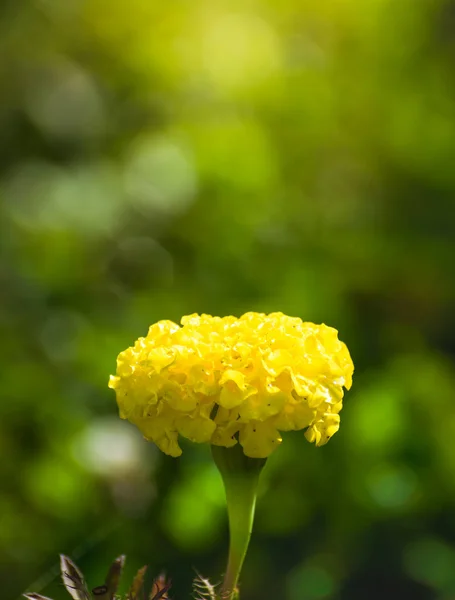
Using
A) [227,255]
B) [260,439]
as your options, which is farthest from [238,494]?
[227,255]

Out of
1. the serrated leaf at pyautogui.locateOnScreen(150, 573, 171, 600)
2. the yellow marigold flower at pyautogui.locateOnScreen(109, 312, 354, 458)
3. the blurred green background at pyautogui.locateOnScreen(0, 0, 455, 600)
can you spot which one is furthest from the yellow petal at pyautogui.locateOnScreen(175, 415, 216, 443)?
the blurred green background at pyautogui.locateOnScreen(0, 0, 455, 600)

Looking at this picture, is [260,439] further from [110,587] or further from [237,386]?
[110,587]

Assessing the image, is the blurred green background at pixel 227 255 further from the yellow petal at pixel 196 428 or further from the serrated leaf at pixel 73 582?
the yellow petal at pixel 196 428

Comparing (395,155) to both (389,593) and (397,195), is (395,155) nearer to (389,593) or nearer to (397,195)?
(397,195)

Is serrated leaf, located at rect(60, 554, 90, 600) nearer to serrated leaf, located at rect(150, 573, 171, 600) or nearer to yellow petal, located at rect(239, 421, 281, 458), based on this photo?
serrated leaf, located at rect(150, 573, 171, 600)

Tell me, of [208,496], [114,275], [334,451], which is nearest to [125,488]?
[208,496]

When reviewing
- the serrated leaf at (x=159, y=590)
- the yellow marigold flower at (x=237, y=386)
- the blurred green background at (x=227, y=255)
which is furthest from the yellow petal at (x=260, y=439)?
the blurred green background at (x=227, y=255)
